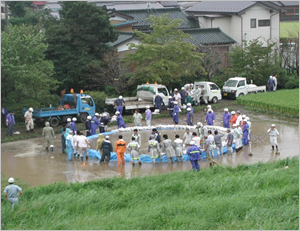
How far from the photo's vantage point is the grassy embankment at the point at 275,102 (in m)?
26.6

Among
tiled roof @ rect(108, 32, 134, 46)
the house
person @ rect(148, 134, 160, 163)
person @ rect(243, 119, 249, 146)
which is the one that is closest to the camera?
person @ rect(148, 134, 160, 163)

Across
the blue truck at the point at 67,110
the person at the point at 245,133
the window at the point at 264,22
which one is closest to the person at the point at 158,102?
the blue truck at the point at 67,110

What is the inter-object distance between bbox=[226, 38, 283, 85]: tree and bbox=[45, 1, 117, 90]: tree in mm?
8956

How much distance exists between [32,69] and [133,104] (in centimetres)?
604

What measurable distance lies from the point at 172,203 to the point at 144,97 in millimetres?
16729

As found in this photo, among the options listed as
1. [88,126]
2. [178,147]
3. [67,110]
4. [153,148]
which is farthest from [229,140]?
[67,110]

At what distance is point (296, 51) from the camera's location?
36.7m

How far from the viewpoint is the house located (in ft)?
131

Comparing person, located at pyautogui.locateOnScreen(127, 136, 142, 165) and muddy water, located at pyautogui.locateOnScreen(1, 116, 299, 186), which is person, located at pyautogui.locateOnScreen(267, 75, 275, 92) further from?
person, located at pyautogui.locateOnScreen(127, 136, 142, 165)

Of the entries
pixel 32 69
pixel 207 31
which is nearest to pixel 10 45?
pixel 32 69

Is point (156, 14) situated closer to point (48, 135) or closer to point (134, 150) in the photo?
point (48, 135)

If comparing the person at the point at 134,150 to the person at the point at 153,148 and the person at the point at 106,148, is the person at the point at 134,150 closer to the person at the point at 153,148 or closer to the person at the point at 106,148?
the person at the point at 153,148

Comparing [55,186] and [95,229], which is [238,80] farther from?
[95,229]

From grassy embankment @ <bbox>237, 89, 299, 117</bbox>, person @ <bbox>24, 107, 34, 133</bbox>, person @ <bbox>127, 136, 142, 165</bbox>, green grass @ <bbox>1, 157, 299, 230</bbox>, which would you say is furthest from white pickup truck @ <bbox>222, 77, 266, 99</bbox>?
green grass @ <bbox>1, 157, 299, 230</bbox>
